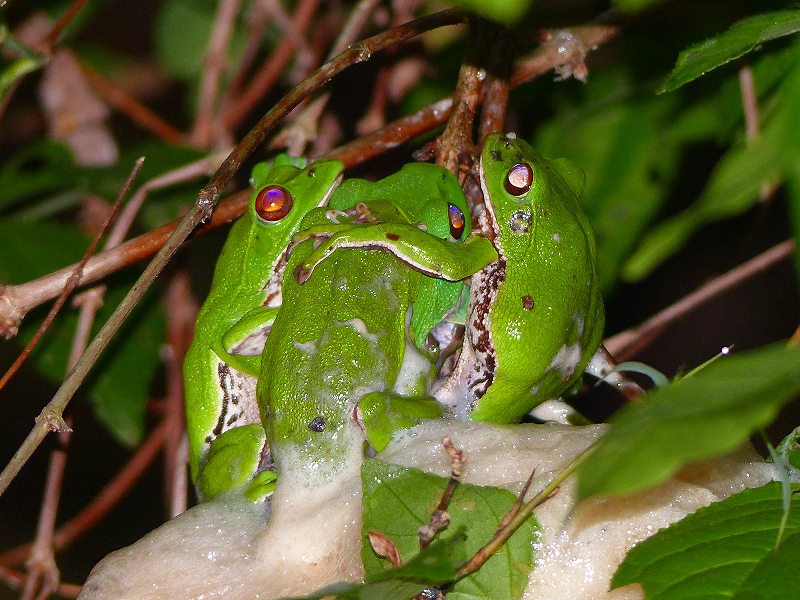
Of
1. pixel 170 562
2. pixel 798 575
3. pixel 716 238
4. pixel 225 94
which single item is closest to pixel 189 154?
pixel 225 94

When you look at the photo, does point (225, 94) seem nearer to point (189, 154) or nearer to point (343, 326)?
point (189, 154)

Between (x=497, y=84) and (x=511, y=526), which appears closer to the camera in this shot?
(x=511, y=526)

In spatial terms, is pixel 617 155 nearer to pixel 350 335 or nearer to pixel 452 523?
pixel 350 335

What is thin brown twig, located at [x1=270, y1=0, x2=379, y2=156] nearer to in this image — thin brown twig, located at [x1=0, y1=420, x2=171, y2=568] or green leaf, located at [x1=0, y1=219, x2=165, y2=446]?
green leaf, located at [x1=0, y1=219, x2=165, y2=446]

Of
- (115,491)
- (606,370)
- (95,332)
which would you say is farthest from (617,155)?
(115,491)

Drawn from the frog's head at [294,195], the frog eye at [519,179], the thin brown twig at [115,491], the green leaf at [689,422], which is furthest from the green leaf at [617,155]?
the green leaf at [689,422]

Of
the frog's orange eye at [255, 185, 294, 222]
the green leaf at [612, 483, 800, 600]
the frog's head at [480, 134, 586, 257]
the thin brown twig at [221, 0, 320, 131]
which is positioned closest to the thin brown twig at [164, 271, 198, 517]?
the thin brown twig at [221, 0, 320, 131]

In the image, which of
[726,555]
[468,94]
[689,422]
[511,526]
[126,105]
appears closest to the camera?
[689,422]
